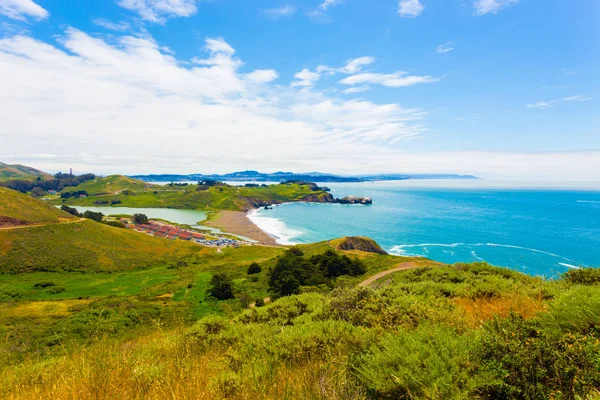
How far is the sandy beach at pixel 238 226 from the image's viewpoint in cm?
10145

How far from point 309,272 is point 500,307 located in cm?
3178

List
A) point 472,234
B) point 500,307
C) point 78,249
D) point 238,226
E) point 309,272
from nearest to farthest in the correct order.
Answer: point 500,307
point 309,272
point 78,249
point 472,234
point 238,226

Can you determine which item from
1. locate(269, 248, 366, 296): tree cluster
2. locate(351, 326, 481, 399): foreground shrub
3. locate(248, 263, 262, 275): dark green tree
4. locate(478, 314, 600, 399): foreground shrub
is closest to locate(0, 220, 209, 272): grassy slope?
locate(248, 263, 262, 275): dark green tree

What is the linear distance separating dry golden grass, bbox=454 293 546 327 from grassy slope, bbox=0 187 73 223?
87573mm

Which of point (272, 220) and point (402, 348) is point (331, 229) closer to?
point (272, 220)

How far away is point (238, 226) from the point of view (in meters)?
127

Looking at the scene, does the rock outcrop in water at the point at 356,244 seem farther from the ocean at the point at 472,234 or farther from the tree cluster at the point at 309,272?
the tree cluster at the point at 309,272

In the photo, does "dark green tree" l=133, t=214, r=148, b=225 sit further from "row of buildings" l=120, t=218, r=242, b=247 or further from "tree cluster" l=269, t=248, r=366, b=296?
"tree cluster" l=269, t=248, r=366, b=296

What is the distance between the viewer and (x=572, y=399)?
3.22 metres

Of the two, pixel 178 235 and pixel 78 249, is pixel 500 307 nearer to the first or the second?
pixel 78 249

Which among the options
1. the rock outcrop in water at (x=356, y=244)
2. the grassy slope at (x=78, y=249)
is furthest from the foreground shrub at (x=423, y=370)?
the grassy slope at (x=78, y=249)

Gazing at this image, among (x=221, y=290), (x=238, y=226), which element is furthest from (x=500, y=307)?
(x=238, y=226)

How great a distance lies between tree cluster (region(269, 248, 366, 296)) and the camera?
34150mm

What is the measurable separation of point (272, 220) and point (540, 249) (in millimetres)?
102476
